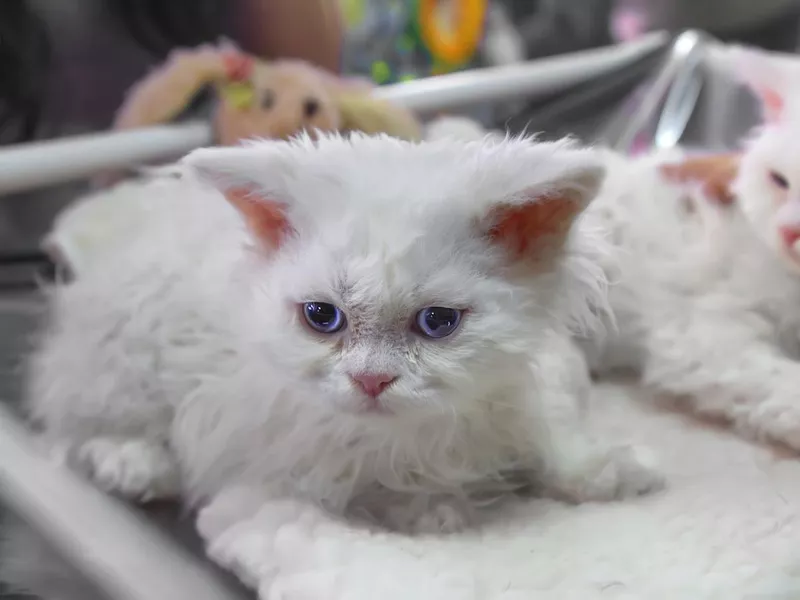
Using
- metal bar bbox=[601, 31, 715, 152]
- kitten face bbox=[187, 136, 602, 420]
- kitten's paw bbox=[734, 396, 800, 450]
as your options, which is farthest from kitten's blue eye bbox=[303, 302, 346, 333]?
metal bar bbox=[601, 31, 715, 152]

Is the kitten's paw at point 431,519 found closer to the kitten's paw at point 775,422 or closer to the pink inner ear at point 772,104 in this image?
the kitten's paw at point 775,422

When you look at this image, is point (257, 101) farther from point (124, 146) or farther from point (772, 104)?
point (772, 104)

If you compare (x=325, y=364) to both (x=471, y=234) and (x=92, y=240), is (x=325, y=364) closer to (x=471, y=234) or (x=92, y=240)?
(x=471, y=234)

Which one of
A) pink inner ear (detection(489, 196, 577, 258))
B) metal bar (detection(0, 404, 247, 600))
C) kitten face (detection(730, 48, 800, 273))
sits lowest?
metal bar (detection(0, 404, 247, 600))

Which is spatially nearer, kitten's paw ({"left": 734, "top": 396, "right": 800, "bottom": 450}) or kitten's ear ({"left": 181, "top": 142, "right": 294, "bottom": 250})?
kitten's ear ({"left": 181, "top": 142, "right": 294, "bottom": 250})

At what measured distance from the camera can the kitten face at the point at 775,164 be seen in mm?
763

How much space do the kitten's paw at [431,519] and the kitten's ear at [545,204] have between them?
0.22 metres

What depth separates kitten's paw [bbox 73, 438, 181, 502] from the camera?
685mm

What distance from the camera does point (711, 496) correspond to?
66cm

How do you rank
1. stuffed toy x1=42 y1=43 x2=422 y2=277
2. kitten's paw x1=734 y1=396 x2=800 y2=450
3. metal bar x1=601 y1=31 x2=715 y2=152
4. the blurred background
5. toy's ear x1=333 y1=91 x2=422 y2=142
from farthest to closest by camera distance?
1. metal bar x1=601 y1=31 x2=715 y2=152
2. the blurred background
3. toy's ear x1=333 y1=91 x2=422 y2=142
4. stuffed toy x1=42 y1=43 x2=422 y2=277
5. kitten's paw x1=734 y1=396 x2=800 y2=450

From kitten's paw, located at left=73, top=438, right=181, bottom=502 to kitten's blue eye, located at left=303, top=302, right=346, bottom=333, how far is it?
0.25 metres

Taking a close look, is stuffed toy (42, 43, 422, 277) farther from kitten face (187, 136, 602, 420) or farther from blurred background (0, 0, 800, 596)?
kitten face (187, 136, 602, 420)

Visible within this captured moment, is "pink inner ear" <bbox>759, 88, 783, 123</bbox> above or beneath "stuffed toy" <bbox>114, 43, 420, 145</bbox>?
beneath

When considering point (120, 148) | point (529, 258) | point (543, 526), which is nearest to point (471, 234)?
point (529, 258)
